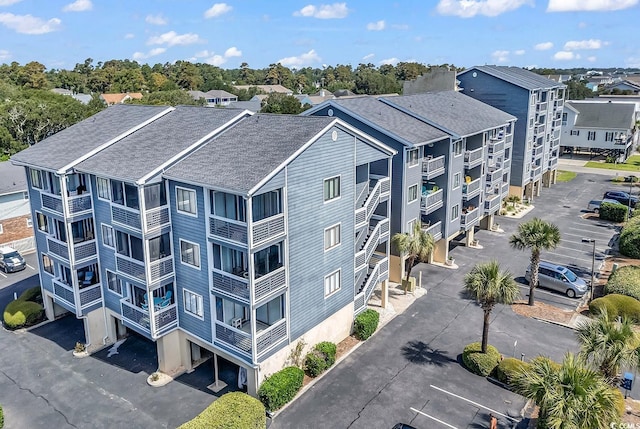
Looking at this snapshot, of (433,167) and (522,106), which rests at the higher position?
(522,106)

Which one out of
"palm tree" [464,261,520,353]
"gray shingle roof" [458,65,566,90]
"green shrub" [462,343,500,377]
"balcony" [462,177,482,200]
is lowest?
"green shrub" [462,343,500,377]

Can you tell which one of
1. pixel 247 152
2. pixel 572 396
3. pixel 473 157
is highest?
pixel 247 152

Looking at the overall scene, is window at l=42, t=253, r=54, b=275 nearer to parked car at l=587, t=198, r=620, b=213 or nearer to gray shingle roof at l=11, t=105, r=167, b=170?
gray shingle roof at l=11, t=105, r=167, b=170

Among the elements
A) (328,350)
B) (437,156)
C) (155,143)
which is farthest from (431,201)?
(155,143)

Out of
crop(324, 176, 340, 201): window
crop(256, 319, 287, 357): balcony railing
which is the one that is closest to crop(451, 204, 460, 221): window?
crop(324, 176, 340, 201): window

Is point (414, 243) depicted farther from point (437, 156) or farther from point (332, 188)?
point (332, 188)

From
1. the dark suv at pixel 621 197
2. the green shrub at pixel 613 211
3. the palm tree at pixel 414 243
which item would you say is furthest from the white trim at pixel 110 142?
the dark suv at pixel 621 197
